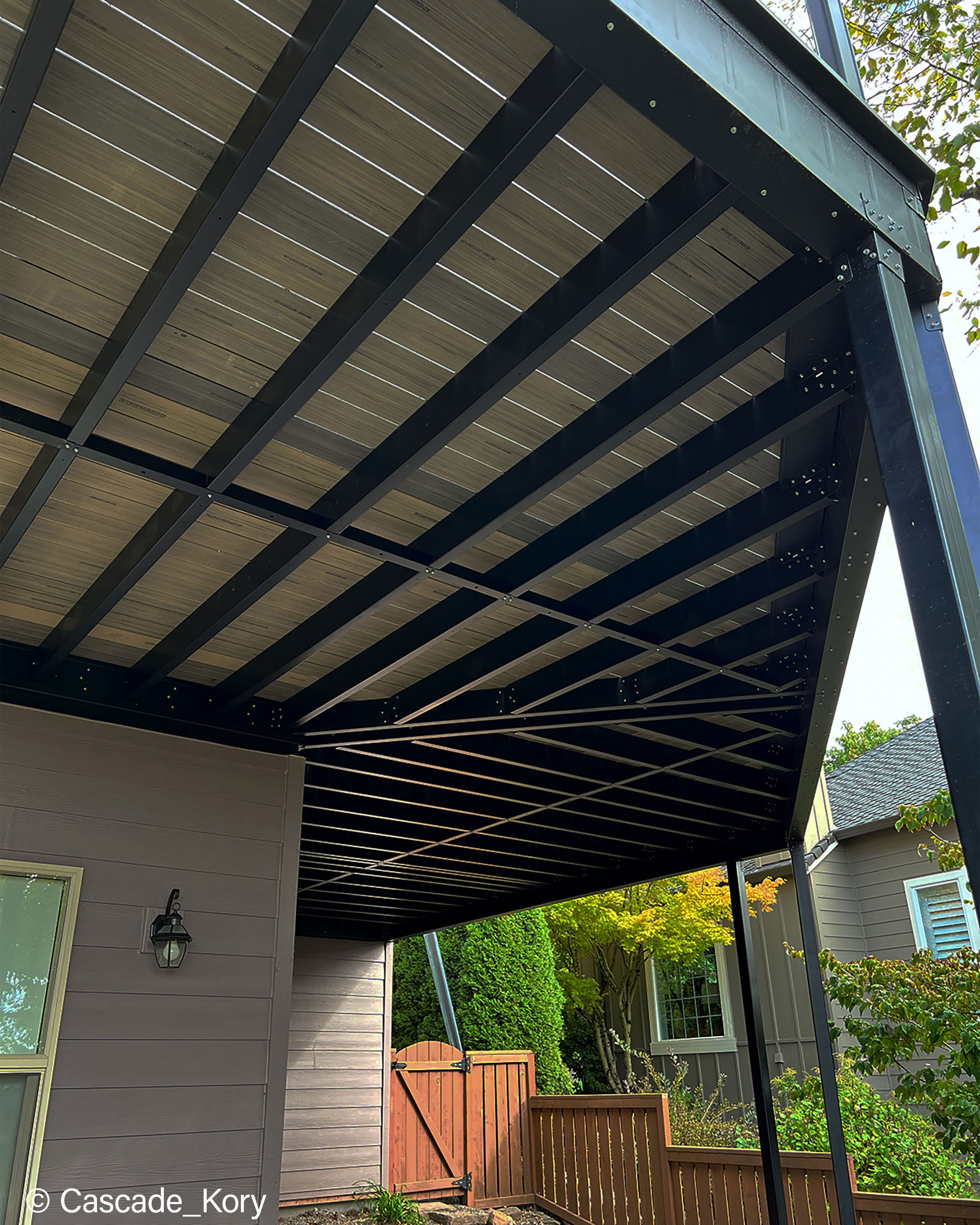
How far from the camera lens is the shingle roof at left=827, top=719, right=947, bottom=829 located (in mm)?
11273

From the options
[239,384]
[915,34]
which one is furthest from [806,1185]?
[915,34]

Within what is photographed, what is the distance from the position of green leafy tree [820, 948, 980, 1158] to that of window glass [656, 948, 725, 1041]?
7.65 m

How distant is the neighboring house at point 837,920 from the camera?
1057 centimetres

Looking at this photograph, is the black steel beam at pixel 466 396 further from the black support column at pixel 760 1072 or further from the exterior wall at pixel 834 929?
the exterior wall at pixel 834 929

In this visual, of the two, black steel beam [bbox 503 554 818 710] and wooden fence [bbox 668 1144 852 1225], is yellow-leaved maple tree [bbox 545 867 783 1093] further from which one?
black steel beam [bbox 503 554 818 710]

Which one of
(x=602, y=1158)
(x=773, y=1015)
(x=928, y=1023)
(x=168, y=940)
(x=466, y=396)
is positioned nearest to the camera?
(x=466, y=396)

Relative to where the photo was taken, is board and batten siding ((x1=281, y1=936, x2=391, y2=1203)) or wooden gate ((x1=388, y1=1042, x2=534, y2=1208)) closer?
board and batten siding ((x1=281, y1=936, x2=391, y2=1203))

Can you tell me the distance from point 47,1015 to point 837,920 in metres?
9.64

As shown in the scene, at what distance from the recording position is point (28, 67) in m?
1.87

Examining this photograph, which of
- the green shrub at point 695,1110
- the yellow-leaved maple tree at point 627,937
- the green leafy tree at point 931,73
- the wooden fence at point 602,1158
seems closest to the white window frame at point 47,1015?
the green leafy tree at point 931,73

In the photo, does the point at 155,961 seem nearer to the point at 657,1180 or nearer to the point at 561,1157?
the point at 657,1180

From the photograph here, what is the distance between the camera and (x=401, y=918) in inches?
420

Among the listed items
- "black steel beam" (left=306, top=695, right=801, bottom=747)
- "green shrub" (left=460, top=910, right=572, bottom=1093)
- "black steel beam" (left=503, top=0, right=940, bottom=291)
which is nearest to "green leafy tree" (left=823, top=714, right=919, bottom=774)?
"green shrub" (left=460, top=910, right=572, bottom=1093)

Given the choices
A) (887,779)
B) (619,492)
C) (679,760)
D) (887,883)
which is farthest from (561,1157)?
(619,492)
